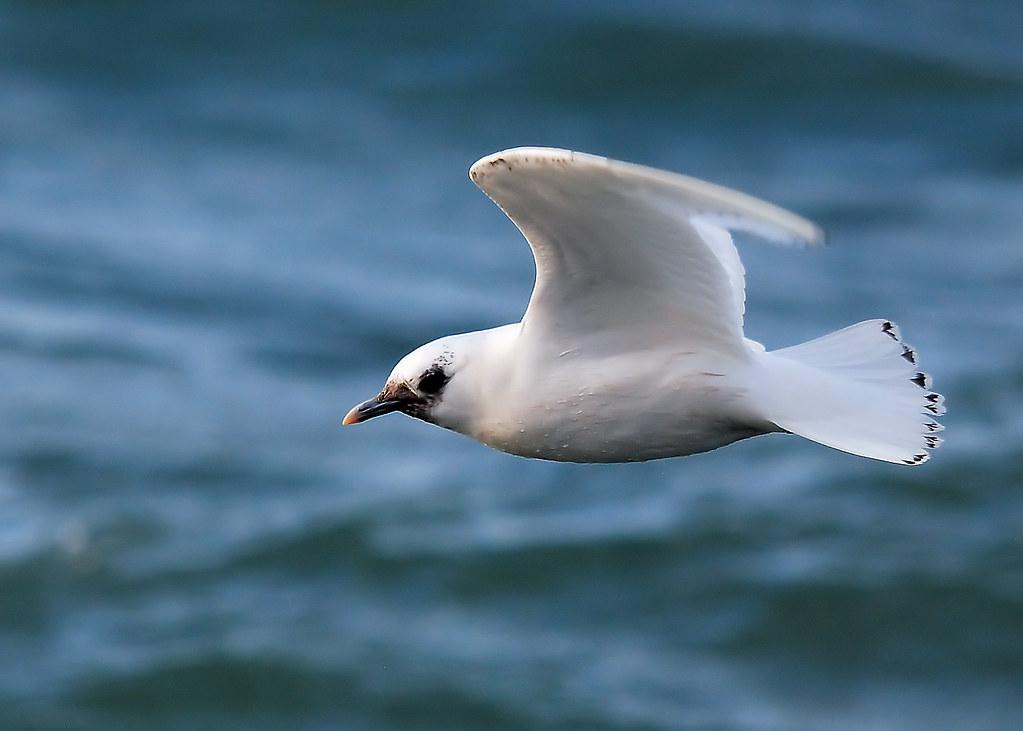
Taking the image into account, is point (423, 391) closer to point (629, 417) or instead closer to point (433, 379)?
point (433, 379)

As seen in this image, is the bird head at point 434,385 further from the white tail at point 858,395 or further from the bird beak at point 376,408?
the white tail at point 858,395

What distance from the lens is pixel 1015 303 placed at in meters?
28.2

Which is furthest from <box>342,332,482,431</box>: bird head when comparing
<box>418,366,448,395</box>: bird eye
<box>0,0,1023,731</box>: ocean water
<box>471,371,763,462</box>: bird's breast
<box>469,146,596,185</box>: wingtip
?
<box>0,0,1023,731</box>: ocean water

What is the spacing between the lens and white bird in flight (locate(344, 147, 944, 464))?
536 centimetres

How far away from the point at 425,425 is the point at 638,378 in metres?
18.8

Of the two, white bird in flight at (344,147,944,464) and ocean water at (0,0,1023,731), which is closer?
white bird in flight at (344,147,944,464)

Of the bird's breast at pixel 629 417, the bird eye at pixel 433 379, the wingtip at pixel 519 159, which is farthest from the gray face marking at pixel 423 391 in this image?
the wingtip at pixel 519 159

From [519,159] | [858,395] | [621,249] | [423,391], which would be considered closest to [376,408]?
[423,391]

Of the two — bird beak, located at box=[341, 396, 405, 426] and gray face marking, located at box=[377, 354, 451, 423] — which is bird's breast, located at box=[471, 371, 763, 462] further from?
bird beak, located at box=[341, 396, 405, 426]

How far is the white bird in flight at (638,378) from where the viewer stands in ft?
17.6

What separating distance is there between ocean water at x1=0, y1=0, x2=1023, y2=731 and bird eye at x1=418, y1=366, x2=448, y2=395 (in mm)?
14238

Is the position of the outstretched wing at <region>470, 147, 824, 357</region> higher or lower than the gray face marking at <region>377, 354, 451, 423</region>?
higher

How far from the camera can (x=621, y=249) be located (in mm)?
5254

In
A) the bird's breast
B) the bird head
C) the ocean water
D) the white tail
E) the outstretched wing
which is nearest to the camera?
the outstretched wing
